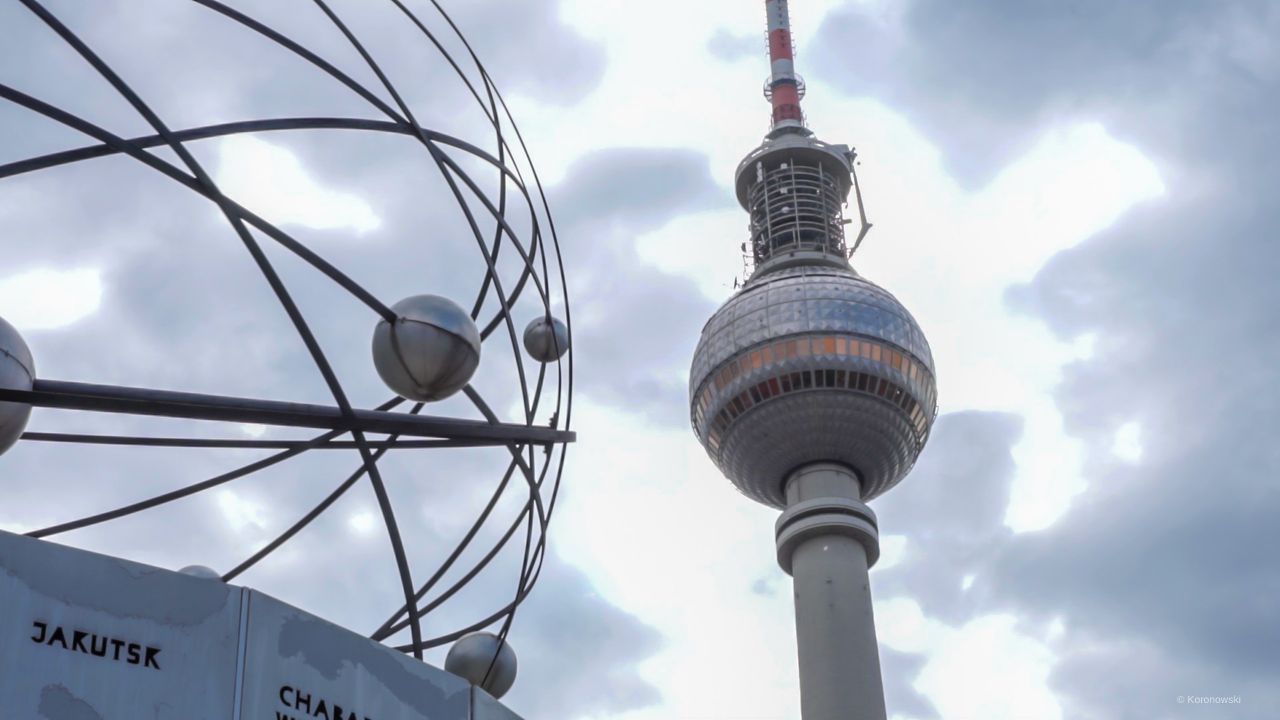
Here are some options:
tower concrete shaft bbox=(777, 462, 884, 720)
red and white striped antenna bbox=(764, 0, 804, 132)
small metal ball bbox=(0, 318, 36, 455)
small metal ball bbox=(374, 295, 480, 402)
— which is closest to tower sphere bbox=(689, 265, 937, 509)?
tower concrete shaft bbox=(777, 462, 884, 720)

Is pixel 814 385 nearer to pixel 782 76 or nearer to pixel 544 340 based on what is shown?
pixel 782 76

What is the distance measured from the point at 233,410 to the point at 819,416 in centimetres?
6432

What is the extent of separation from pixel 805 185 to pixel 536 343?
7310cm

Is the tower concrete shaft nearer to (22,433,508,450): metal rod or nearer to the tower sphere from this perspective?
the tower sphere

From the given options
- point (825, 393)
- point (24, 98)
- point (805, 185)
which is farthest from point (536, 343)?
point (805, 185)

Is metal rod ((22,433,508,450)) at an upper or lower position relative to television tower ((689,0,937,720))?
lower

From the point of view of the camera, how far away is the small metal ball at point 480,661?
956 cm

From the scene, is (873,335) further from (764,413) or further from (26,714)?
(26,714)

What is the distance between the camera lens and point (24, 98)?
716cm

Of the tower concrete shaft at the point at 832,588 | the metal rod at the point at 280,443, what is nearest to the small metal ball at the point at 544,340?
the metal rod at the point at 280,443

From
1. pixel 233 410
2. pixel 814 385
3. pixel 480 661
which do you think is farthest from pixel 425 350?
pixel 814 385

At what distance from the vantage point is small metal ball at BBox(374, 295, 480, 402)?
7602mm

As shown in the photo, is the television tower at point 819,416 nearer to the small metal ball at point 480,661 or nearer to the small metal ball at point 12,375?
the small metal ball at point 480,661

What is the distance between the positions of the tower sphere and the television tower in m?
0.06
